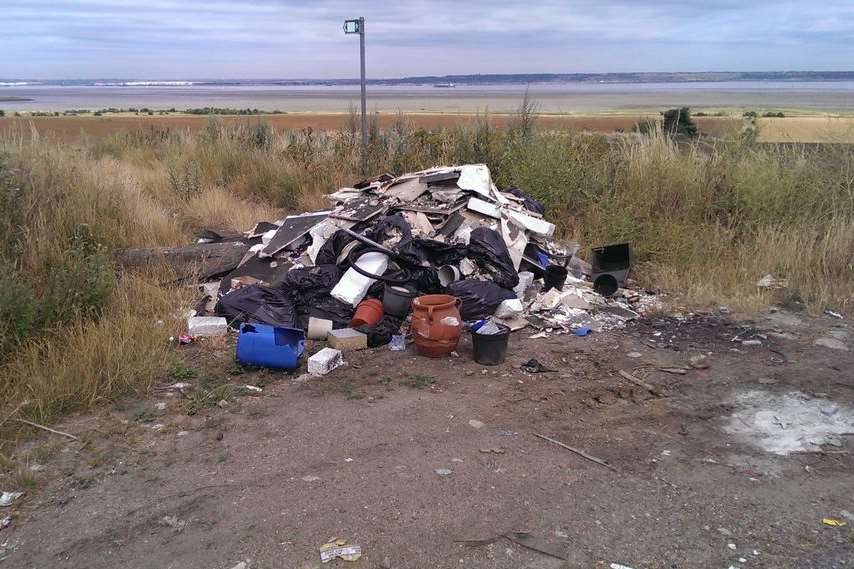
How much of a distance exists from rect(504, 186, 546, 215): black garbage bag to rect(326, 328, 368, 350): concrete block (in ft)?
11.6

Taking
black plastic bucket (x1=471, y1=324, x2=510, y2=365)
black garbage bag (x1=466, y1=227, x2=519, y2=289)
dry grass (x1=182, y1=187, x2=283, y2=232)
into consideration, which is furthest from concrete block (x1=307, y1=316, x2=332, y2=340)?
dry grass (x1=182, y1=187, x2=283, y2=232)

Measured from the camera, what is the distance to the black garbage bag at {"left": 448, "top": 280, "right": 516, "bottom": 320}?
6191 millimetres

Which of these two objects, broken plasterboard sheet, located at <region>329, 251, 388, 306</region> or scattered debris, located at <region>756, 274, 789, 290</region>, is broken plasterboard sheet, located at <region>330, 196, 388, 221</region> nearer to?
broken plasterboard sheet, located at <region>329, 251, 388, 306</region>

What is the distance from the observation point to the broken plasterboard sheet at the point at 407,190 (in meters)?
7.99

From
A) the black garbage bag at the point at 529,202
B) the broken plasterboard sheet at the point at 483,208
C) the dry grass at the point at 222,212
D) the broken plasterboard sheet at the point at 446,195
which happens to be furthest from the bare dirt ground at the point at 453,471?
the dry grass at the point at 222,212

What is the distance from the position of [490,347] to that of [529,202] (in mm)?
3637

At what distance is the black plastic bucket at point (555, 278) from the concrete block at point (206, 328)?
133 inches

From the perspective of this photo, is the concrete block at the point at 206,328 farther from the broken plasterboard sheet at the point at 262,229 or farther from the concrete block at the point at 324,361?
the broken plasterboard sheet at the point at 262,229

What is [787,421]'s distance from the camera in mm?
4266

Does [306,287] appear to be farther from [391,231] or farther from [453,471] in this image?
[453,471]

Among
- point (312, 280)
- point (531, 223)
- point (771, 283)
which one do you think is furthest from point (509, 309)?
point (771, 283)

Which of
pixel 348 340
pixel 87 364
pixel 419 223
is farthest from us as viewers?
pixel 419 223

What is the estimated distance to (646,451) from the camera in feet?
12.8

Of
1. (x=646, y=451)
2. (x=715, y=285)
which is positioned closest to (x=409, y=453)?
(x=646, y=451)
